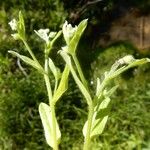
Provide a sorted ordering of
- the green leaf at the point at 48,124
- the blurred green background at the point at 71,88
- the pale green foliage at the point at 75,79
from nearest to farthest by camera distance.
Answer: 1. the pale green foliage at the point at 75,79
2. the green leaf at the point at 48,124
3. the blurred green background at the point at 71,88

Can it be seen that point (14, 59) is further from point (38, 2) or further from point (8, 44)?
point (38, 2)

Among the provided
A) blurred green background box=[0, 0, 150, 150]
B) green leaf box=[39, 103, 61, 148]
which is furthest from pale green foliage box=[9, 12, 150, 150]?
blurred green background box=[0, 0, 150, 150]

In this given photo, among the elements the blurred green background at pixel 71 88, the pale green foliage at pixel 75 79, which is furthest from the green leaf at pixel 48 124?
the blurred green background at pixel 71 88

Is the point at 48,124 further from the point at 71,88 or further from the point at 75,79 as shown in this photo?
the point at 71,88

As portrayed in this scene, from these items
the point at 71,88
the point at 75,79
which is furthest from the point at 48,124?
the point at 71,88

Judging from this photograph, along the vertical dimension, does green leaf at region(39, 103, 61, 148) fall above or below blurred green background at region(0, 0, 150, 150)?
below

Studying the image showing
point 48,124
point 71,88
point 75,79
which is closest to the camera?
point 75,79

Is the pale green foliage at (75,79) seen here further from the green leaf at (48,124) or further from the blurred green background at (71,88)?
the blurred green background at (71,88)

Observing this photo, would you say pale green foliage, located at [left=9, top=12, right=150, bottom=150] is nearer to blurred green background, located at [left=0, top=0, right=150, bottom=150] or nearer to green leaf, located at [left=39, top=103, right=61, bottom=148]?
green leaf, located at [left=39, top=103, right=61, bottom=148]

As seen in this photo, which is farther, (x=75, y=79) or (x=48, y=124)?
(x=48, y=124)
